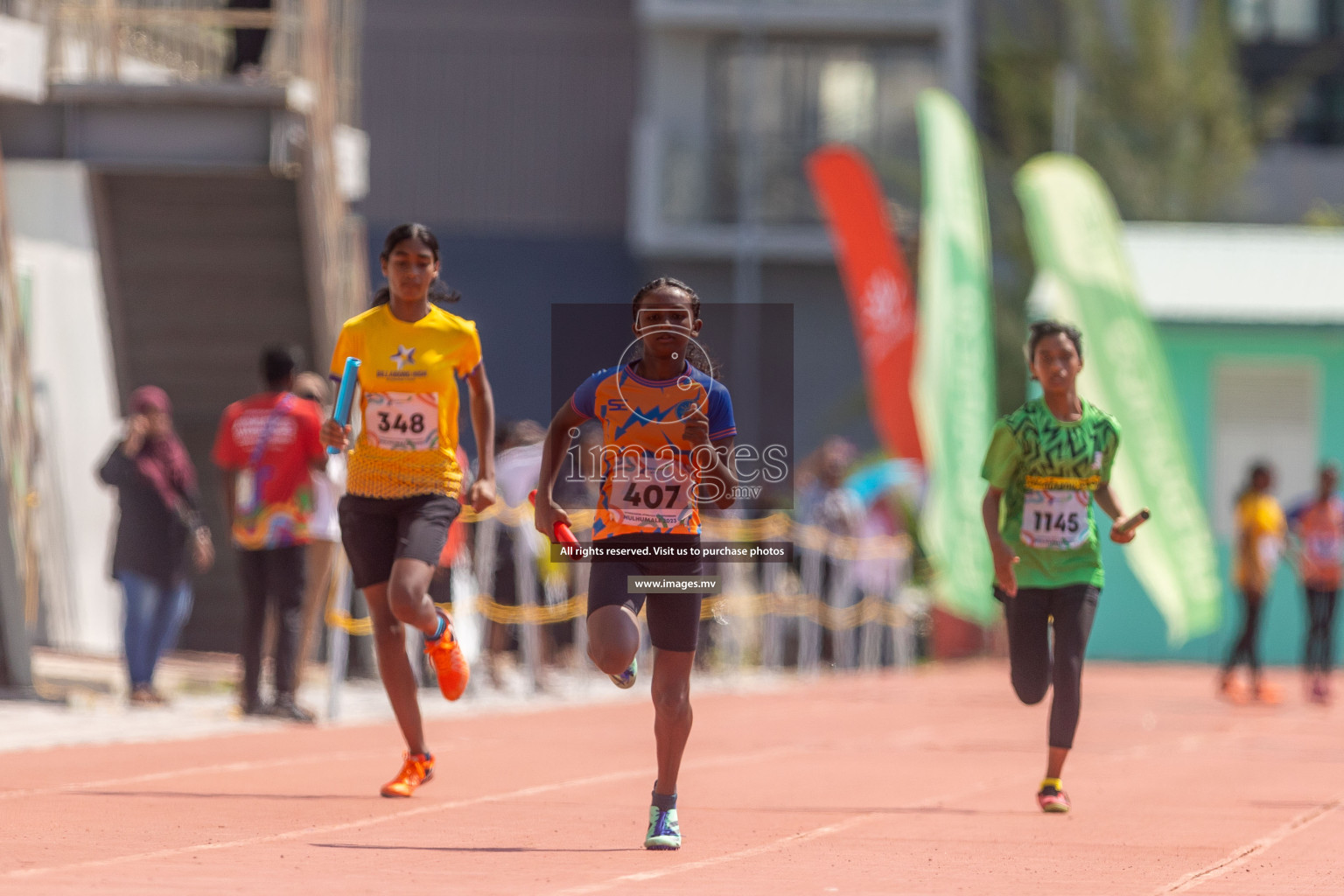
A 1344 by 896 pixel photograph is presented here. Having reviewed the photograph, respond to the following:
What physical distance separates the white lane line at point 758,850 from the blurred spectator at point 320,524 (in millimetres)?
4245

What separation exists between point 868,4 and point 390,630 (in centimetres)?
2920

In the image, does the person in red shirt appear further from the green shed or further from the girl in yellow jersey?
the green shed

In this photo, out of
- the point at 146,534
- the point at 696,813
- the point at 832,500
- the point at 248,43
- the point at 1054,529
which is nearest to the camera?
the point at 696,813

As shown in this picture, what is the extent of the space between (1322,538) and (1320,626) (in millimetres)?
788

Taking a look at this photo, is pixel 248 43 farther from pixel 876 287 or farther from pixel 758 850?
pixel 758 850

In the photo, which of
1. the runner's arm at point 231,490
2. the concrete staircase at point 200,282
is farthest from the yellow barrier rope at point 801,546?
the runner's arm at point 231,490

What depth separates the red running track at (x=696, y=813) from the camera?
7121 mm

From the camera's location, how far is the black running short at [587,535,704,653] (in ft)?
25.3

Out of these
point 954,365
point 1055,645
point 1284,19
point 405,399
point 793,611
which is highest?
point 1284,19

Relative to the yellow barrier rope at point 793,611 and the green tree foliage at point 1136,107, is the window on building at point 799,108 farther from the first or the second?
the yellow barrier rope at point 793,611

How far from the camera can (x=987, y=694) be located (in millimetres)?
18859

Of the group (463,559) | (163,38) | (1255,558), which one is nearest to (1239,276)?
(1255,558)

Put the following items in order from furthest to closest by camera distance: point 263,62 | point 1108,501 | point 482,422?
point 263,62 → point 1108,501 → point 482,422

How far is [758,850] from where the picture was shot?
26.1 feet
